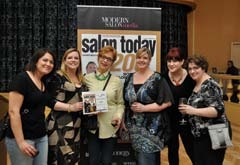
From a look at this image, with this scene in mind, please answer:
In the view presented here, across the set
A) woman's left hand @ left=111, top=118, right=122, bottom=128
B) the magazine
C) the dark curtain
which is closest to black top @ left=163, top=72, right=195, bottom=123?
woman's left hand @ left=111, top=118, right=122, bottom=128

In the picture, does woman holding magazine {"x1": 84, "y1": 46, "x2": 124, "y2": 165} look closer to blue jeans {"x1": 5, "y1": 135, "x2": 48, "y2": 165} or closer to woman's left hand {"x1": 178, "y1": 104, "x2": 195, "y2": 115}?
woman's left hand {"x1": 178, "y1": 104, "x2": 195, "y2": 115}

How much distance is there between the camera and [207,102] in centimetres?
299

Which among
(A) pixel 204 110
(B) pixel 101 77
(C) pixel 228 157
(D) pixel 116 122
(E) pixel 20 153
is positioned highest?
(B) pixel 101 77

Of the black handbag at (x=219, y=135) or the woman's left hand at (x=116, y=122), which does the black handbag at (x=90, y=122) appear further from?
the black handbag at (x=219, y=135)

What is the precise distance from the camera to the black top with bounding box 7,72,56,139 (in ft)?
7.95

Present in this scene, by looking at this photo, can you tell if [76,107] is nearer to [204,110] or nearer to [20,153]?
[20,153]

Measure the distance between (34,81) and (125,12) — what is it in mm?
1869

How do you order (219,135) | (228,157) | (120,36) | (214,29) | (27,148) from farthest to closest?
1. (214,29)
2. (228,157)
3. (120,36)
4. (219,135)
5. (27,148)

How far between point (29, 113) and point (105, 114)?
3.08 ft

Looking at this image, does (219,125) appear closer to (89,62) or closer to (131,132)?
(131,132)

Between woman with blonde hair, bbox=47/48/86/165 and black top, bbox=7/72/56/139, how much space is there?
1.32 ft

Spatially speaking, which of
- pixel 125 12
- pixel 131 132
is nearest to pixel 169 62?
pixel 131 132

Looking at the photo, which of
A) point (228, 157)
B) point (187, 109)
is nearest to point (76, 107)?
point (187, 109)

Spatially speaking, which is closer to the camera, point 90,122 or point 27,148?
point 27,148
